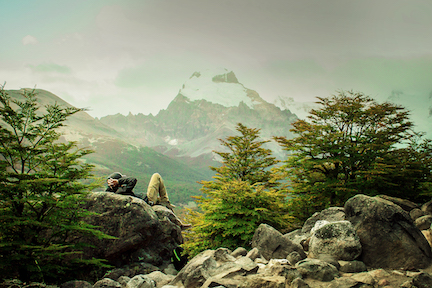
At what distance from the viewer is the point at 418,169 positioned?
1191 centimetres

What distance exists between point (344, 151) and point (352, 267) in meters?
8.58

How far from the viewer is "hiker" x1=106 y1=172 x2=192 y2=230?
29.9ft

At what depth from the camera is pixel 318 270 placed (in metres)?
4.50

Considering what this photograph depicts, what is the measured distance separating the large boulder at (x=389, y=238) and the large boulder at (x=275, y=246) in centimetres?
157

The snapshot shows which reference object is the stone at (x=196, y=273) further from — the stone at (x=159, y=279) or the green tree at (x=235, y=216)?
the green tree at (x=235, y=216)

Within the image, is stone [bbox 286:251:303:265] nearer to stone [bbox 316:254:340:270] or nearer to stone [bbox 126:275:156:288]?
stone [bbox 316:254:340:270]

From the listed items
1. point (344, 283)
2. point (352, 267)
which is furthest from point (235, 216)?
point (344, 283)

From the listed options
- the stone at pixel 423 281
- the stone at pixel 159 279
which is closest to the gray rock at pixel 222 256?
the stone at pixel 159 279

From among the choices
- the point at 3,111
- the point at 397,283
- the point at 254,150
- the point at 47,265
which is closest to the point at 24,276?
the point at 47,265

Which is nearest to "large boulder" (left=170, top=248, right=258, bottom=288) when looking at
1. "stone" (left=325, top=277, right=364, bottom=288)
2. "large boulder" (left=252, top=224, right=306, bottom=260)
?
"large boulder" (left=252, top=224, right=306, bottom=260)

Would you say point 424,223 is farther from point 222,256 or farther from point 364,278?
point 222,256

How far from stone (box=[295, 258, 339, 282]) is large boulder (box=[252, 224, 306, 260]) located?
103 cm

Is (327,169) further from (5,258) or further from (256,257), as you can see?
(5,258)

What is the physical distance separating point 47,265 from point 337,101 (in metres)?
16.2
